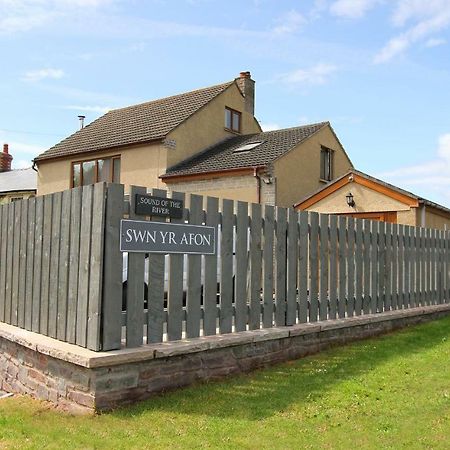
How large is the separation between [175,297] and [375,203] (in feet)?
33.8

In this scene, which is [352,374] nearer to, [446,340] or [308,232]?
[308,232]

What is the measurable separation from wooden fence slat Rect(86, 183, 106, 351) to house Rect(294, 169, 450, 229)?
1074 cm

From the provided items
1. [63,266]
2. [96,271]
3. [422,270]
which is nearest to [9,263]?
[63,266]

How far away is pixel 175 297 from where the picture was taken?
225 inches

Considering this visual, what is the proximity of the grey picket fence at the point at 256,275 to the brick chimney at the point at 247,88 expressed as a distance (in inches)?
616

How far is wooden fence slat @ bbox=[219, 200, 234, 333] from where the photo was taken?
6230 millimetres

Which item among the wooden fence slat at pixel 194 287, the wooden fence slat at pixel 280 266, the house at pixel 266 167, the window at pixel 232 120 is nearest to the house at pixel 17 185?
the window at pixel 232 120

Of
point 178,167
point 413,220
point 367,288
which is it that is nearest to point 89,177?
point 178,167

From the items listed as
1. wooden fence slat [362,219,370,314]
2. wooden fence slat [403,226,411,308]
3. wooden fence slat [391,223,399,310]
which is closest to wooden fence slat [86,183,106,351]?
wooden fence slat [362,219,370,314]

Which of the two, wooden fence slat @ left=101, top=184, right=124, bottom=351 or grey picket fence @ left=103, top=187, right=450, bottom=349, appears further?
grey picket fence @ left=103, top=187, right=450, bottom=349

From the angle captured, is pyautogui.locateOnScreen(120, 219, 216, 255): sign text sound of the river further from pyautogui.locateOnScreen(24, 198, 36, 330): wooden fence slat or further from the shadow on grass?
pyautogui.locateOnScreen(24, 198, 36, 330): wooden fence slat

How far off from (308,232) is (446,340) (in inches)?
113

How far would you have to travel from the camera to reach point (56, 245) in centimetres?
594

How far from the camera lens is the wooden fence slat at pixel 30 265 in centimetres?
651
